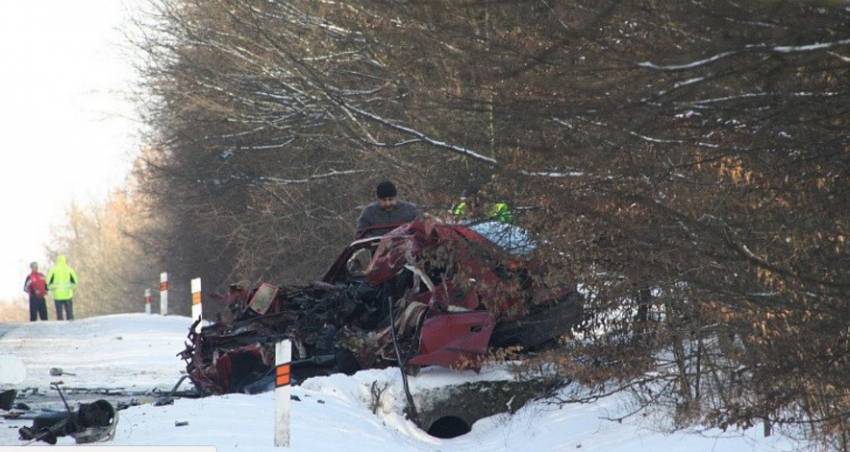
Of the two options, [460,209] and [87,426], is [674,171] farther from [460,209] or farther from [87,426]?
[87,426]

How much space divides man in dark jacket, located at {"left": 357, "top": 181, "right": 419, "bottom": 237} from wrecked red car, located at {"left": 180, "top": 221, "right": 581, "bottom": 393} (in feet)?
1.69

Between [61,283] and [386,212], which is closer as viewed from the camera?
[386,212]

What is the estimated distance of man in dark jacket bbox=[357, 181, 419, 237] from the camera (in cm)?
1678

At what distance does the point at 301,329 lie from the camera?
15.6 m

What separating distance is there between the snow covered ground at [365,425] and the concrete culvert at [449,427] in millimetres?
481

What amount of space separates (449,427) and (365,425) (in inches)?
83.1

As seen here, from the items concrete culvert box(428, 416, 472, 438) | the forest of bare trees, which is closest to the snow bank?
concrete culvert box(428, 416, 472, 438)

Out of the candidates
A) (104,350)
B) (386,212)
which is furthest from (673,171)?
(104,350)

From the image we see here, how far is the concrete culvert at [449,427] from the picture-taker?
15703 millimetres

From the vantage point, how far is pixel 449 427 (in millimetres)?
→ 15883

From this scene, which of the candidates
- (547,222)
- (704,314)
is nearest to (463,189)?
(547,222)

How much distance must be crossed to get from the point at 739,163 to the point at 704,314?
1663 mm

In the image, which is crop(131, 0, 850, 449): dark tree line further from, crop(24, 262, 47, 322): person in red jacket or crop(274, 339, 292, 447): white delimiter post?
crop(24, 262, 47, 322): person in red jacket

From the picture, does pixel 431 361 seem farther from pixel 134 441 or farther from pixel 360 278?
pixel 134 441
